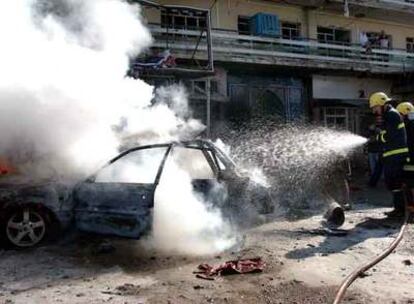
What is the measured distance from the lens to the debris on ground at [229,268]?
17.5 feet

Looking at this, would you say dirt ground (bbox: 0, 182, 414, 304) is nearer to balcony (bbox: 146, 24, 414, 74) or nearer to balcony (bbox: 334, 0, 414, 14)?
balcony (bbox: 146, 24, 414, 74)

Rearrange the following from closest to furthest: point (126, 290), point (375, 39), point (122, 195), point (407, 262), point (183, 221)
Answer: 1. point (126, 290)
2. point (407, 262)
3. point (122, 195)
4. point (183, 221)
5. point (375, 39)

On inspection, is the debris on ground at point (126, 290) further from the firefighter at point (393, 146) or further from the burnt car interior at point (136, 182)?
the firefighter at point (393, 146)

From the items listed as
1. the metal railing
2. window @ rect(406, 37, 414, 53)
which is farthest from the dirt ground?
window @ rect(406, 37, 414, 53)

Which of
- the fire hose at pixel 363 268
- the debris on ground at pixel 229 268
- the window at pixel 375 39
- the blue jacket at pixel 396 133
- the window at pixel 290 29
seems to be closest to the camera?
the fire hose at pixel 363 268

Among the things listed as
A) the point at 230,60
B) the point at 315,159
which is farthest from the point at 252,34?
the point at 315,159

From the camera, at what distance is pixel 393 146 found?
8359 mm

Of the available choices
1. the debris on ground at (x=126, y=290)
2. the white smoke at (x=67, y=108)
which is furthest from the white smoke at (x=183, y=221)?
the debris on ground at (x=126, y=290)

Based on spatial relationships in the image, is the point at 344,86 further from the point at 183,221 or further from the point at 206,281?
the point at 206,281

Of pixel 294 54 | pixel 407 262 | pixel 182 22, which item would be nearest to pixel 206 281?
pixel 407 262

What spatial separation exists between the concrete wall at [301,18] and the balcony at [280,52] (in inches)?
34.4

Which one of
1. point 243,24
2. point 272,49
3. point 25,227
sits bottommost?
point 25,227

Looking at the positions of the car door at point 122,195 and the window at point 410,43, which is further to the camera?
the window at point 410,43

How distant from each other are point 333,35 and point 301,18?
1.95 meters
